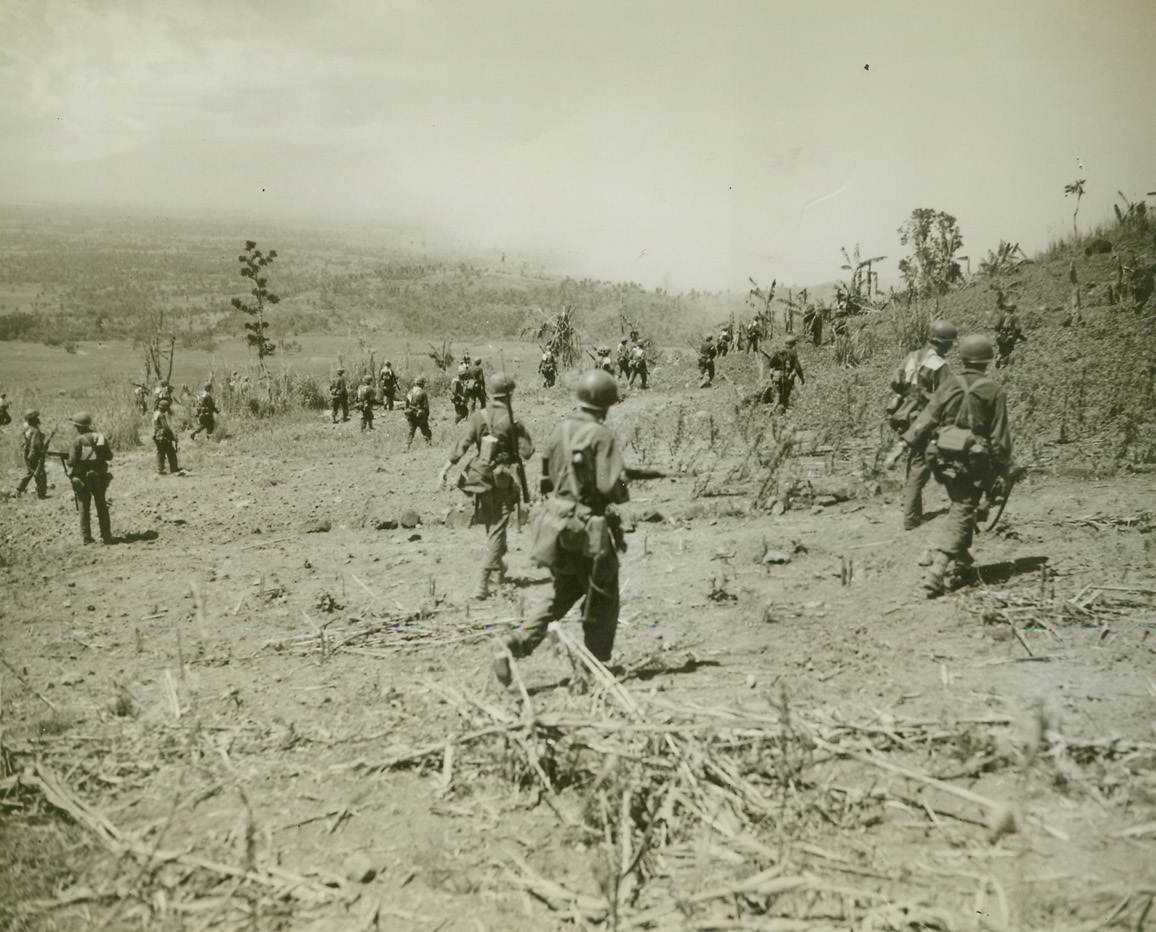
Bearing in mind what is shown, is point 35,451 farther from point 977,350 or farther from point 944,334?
point 977,350

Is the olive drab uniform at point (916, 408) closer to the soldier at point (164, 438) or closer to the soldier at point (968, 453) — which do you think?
the soldier at point (968, 453)

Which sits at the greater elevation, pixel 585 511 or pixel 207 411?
pixel 585 511

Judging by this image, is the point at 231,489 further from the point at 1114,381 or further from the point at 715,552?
the point at 1114,381

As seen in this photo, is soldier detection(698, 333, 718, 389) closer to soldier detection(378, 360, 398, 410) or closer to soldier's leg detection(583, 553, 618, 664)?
soldier detection(378, 360, 398, 410)

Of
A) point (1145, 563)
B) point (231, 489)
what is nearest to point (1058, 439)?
point (1145, 563)

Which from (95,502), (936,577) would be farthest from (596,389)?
(95,502)

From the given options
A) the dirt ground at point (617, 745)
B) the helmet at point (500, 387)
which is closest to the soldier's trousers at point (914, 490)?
the dirt ground at point (617, 745)

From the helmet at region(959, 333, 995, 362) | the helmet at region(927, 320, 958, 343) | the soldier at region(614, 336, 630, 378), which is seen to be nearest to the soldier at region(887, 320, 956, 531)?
the helmet at region(927, 320, 958, 343)
